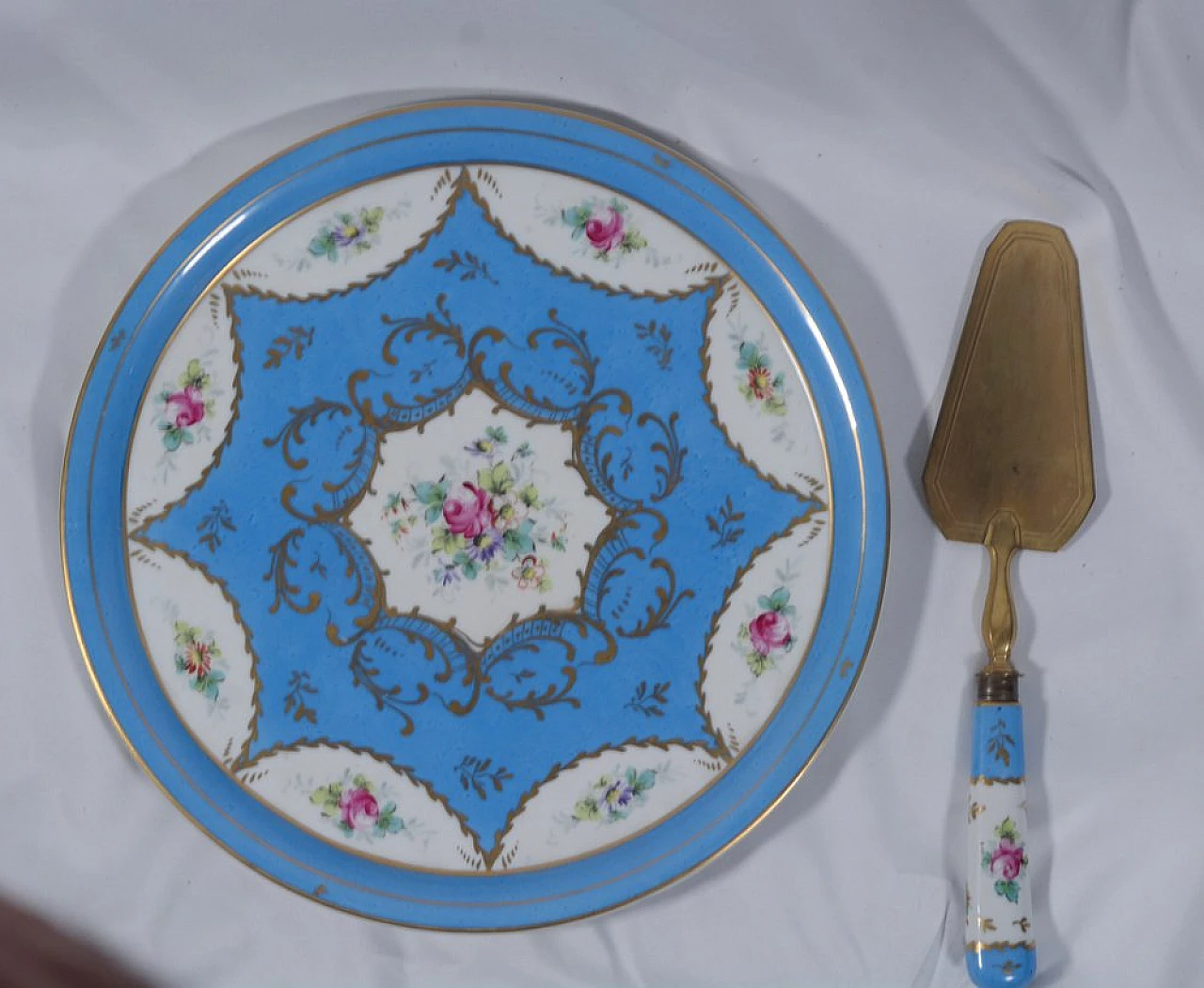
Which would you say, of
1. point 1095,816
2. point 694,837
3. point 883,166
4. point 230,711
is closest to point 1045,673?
point 1095,816

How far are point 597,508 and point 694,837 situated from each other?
23cm

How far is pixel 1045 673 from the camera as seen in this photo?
752 mm

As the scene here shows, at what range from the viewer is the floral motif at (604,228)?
27.5 inches

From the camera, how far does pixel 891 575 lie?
74cm

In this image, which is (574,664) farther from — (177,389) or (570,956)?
(177,389)

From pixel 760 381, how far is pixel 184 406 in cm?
39

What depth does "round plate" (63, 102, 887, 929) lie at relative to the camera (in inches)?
27.2

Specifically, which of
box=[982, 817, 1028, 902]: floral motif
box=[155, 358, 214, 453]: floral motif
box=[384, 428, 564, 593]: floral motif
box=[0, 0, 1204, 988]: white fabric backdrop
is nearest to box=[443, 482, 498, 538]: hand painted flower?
box=[384, 428, 564, 593]: floral motif

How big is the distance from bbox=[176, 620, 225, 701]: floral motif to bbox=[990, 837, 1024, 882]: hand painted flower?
1.80 feet

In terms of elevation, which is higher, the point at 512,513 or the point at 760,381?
the point at 760,381

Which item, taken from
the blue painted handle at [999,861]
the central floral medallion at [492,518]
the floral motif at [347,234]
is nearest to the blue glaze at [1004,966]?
the blue painted handle at [999,861]

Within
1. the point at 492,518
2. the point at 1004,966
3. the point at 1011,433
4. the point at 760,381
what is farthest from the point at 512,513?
the point at 1004,966

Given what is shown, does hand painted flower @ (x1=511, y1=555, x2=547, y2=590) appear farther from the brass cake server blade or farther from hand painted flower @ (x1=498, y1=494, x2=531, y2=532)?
the brass cake server blade

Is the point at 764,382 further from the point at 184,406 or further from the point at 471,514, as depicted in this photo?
the point at 184,406
